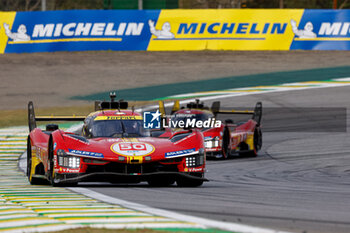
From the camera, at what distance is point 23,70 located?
34.2m

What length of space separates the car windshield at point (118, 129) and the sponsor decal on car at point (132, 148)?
37.2 inches

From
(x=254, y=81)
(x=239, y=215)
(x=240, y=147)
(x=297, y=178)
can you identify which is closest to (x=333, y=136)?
(x=240, y=147)

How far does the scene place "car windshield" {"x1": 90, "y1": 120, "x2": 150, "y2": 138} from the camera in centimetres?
1198

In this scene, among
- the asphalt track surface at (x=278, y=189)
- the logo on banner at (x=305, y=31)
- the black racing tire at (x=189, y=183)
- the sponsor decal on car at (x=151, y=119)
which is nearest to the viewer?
the asphalt track surface at (x=278, y=189)

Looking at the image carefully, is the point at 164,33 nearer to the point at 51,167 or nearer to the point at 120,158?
the point at 51,167

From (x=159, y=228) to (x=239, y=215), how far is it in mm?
1143

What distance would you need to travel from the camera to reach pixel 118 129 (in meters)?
12.1

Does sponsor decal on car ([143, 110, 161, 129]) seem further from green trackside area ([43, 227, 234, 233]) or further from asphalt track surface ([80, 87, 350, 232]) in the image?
green trackside area ([43, 227, 234, 233])

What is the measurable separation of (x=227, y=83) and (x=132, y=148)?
68.7 feet

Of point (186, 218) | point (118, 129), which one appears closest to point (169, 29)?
point (118, 129)

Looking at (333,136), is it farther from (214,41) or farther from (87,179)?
(214,41)

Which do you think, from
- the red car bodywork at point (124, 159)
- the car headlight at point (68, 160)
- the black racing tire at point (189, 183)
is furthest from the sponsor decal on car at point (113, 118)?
the car headlight at point (68, 160)

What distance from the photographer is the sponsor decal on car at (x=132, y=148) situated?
35.0 feet

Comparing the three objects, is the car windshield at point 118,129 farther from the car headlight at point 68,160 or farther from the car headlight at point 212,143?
the car headlight at point 212,143
